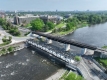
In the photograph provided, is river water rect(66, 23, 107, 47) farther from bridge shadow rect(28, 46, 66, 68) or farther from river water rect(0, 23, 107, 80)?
river water rect(0, 23, 107, 80)

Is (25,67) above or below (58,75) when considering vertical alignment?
below

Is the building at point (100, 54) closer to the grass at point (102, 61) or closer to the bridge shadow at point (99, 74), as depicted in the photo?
the grass at point (102, 61)

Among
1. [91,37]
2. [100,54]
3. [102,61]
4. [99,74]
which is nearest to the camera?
[99,74]

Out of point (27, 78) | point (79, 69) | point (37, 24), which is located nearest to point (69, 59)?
point (79, 69)

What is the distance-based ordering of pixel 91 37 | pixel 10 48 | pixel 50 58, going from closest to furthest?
1. pixel 50 58
2. pixel 10 48
3. pixel 91 37

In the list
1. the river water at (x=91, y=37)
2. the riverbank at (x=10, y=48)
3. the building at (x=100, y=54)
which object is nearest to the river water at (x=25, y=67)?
the riverbank at (x=10, y=48)

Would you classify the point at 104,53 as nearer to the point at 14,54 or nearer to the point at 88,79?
the point at 88,79

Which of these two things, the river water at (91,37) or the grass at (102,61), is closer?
the grass at (102,61)

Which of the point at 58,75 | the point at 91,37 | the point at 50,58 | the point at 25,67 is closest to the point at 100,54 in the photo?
the point at 58,75

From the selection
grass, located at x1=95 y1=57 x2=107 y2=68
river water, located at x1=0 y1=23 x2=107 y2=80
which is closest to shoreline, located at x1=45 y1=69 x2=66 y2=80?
river water, located at x1=0 y1=23 x2=107 y2=80

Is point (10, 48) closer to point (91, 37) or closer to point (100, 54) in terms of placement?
point (100, 54)

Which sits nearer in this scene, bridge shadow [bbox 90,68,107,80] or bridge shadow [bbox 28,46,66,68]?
bridge shadow [bbox 90,68,107,80]
